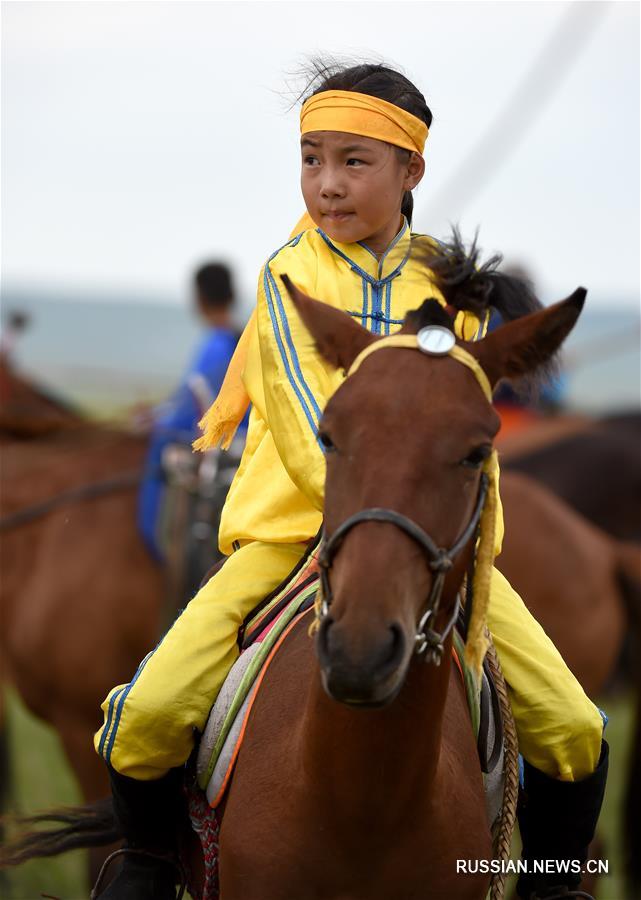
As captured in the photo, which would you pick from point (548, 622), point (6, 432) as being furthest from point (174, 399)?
point (548, 622)

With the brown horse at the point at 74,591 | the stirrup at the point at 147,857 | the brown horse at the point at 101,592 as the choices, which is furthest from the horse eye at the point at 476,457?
the brown horse at the point at 74,591

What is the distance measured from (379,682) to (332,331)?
827 millimetres

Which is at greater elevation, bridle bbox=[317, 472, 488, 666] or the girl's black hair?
the girl's black hair

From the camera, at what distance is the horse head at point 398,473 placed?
8.36ft

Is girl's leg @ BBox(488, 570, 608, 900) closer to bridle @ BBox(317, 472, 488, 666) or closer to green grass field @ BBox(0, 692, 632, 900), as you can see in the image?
bridle @ BBox(317, 472, 488, 666)

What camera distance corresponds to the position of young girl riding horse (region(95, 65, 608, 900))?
11.5 feet

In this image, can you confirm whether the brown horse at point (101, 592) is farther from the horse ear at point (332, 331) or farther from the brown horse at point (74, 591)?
the horse ear at point (332, 331)

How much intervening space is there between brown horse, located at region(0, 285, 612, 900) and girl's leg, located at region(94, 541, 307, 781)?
167 mm

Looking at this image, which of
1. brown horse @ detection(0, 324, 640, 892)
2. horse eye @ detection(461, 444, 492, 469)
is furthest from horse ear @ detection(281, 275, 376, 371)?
brown horse @ detection(0, 324, 640, 892)

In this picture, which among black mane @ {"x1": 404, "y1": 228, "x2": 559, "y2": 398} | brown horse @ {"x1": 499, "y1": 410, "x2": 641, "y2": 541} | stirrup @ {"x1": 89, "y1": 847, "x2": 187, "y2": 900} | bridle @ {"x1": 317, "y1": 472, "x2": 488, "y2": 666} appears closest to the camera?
bridle @ {"x1": 317, "y1": 472, "x2": 488, "y2": 666}

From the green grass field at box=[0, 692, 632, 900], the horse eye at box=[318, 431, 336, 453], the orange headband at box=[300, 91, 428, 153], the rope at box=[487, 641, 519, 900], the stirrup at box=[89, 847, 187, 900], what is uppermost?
the orange headband at box=[300, 91, 428, 153]

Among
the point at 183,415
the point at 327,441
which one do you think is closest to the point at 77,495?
the point at 183,415

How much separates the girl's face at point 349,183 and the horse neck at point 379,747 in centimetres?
117

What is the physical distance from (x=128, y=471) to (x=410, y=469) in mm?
5683
